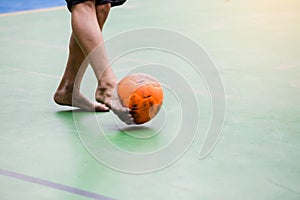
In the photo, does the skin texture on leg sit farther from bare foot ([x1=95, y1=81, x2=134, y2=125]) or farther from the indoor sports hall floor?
the indoor sports hall floor

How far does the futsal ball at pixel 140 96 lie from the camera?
11.4 ft

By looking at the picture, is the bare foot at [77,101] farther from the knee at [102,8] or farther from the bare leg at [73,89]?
the knee at [102,8]

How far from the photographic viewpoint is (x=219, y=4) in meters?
8.46

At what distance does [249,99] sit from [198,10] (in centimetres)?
404

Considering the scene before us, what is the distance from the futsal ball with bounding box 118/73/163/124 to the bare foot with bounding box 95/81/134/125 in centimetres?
3

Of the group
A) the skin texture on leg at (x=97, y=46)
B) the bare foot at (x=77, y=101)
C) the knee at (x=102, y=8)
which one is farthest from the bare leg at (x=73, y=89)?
the knee at (x=102, y=8)

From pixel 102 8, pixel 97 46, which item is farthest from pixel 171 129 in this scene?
pixel 102 8

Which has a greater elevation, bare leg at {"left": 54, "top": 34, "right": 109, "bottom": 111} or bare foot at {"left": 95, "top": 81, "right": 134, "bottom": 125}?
bare foot at {"left": 95, "top": 81, "right": 134, "bottom": 125}

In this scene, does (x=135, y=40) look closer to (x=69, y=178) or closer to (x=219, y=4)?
(x=219, y=4)

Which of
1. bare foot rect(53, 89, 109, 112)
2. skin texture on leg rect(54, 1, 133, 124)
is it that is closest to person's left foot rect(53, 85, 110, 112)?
bare foot rect(53, 89, 109, 112)

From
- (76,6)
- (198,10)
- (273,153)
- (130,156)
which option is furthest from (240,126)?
(198,10)

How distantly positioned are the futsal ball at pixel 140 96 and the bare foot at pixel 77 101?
18.0 inches

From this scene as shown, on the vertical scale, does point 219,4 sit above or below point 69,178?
below

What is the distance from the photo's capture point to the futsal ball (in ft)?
11.4
